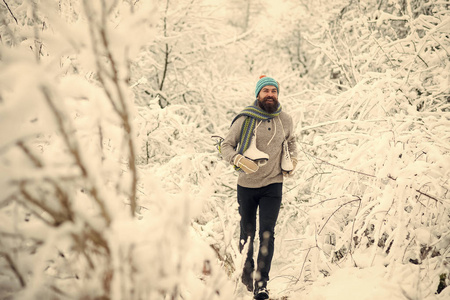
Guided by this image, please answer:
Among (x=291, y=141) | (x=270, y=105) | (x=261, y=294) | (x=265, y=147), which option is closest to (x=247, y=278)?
(x=261, y=294)

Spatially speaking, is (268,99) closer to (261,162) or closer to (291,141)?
(291,141)

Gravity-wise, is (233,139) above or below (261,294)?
above

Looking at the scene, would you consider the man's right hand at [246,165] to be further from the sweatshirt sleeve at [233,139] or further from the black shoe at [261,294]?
the black shoe at [261,294]

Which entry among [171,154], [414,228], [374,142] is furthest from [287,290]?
[171,154]

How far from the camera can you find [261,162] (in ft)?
7.45

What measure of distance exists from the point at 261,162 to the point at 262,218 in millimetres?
463

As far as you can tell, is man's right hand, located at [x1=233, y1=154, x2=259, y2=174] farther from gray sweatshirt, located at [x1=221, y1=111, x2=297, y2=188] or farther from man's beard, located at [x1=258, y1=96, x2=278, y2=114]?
man's beard, located at [x1=258, y1=96, x2=278, y2=114]

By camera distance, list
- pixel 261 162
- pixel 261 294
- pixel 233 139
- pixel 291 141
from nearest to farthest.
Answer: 1. pixel 261 294
2. pixel 261 162
3. pixel 233 139
4. pixel 291 141

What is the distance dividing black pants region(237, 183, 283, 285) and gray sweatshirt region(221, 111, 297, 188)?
0.07 m

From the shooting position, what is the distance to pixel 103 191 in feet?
2.43

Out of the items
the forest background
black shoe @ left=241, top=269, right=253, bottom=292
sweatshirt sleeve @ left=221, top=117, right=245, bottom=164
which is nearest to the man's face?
sweatshirt sleeve @ left=221, top=117, right=245, bottom=164

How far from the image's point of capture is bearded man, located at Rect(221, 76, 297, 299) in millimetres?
2225

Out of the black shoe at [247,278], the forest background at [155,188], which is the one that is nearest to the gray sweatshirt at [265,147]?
the forest background at [155,188]

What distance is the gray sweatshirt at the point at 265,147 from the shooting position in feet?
7.55
